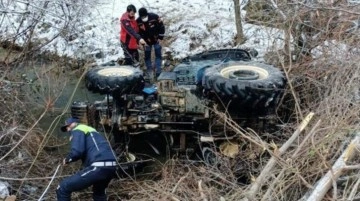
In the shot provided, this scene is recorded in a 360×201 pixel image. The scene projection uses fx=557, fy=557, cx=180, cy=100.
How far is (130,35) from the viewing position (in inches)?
353

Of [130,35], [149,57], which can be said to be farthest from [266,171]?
[130,35]

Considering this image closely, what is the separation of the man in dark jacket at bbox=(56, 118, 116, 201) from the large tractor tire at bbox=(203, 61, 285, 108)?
130cm

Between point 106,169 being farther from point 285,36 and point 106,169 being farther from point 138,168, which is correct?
point 285,36

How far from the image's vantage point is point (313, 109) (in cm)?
610

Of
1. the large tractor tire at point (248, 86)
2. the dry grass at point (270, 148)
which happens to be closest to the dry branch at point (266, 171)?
the dry grass at point (270, 148)

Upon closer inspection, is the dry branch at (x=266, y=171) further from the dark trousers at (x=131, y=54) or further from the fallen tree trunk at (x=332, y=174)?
the dark trousers at (x=131, y=54)

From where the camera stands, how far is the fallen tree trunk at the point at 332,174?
181 inches

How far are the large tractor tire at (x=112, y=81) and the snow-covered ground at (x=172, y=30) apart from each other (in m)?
3.76

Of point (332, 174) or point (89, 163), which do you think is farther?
point (89, 163)

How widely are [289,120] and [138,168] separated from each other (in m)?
1.87

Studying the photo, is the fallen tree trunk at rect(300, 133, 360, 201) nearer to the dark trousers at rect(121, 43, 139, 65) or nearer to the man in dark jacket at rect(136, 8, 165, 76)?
the man in dark jacket at rect(136, 8, 165, 76)

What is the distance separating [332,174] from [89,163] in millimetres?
2448

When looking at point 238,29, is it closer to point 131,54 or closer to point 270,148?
point 131,54

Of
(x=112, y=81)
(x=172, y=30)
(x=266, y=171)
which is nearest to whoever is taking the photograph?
(x=266, y=171)
